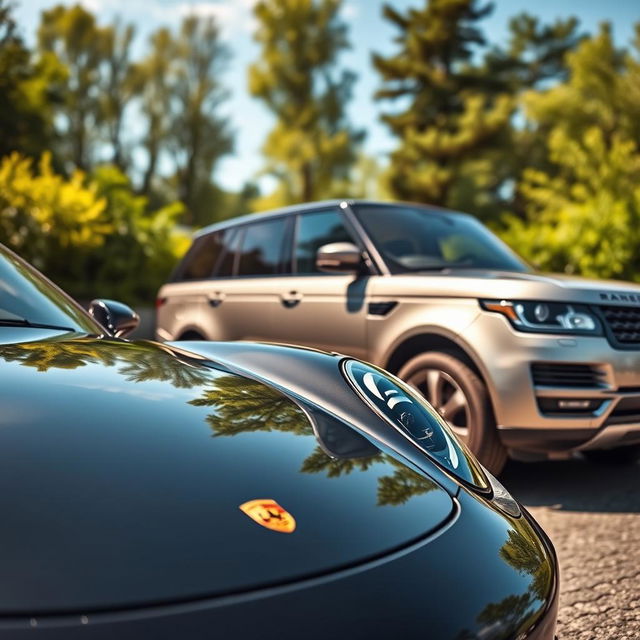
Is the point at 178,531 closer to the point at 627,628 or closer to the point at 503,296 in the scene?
the point at 627,628

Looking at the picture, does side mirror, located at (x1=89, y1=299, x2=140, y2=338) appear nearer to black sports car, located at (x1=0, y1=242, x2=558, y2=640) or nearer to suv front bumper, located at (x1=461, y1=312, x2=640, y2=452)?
black sports car, located at (x1=0, y1=242, x2=558, y2=640)

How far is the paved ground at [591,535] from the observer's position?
7.95 feet

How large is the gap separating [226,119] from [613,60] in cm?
2170

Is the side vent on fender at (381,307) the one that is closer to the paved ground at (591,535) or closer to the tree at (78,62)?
the paved ground at (591,535)

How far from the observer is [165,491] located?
1357 millimetres

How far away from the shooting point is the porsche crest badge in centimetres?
133

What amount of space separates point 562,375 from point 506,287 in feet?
1.75

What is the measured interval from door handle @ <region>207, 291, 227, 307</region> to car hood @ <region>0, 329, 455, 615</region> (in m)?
3.63

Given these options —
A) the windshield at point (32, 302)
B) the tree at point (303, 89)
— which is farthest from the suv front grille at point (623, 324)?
the tree at point (303, 89)

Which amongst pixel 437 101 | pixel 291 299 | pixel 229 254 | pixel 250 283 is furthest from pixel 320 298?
pixel 437 101

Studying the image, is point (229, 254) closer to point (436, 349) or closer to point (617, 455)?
point (436, 349)

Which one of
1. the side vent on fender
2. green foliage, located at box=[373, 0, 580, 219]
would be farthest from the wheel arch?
green foliage, located at box=[373, 0, 580, 219]

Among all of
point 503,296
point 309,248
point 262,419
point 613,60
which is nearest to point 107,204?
point 309,248

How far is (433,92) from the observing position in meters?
32.6
